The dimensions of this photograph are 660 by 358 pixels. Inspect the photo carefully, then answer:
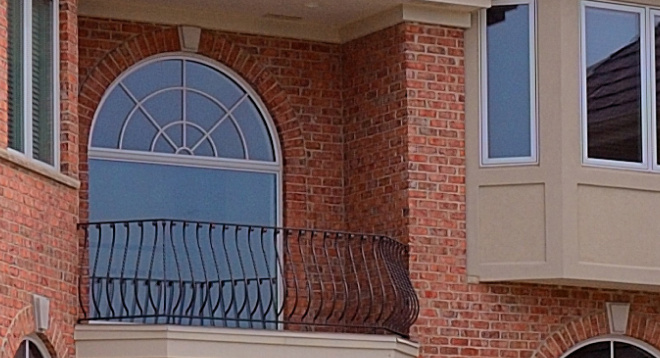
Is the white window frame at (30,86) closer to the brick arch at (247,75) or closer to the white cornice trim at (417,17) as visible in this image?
the brick arch at (247,75)

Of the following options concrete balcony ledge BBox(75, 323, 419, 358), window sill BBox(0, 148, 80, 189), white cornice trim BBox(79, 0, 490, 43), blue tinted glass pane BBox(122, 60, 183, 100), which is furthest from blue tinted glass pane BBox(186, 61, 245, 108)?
concrete balcony ledge BBox(75, 323, 419, 358)

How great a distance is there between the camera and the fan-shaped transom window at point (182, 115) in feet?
58.6

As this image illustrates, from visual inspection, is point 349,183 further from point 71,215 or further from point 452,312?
point 71,215

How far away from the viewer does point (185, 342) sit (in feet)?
52.1

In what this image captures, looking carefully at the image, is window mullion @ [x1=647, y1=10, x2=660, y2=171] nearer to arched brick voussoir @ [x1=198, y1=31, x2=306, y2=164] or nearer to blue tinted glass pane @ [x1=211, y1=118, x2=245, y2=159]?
arched brick voussoir @ [x1=198, y1=31, x2=306, y2=164]

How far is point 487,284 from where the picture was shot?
59.1ft

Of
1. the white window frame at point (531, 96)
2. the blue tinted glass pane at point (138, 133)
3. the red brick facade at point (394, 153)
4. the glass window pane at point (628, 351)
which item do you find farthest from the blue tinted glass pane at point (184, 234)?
the glass window pane at point (628, 351)

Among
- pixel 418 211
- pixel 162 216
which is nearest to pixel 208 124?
pixel 162 216

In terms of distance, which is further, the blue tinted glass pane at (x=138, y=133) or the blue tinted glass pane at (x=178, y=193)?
the blue tinted glass pane at (x=138, y=133)

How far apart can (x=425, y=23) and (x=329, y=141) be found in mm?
1592

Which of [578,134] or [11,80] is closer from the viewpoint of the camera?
[11,80]

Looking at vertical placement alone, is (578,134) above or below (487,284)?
above

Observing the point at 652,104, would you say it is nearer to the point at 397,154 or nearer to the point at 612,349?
the point at 612,349

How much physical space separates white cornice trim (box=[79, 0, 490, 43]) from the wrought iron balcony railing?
6.46ft
